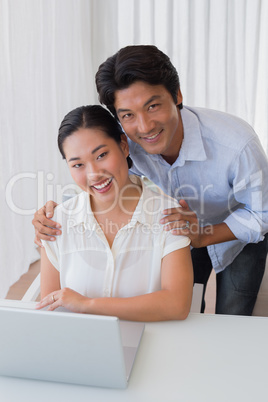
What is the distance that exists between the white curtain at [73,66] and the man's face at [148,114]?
127 cm

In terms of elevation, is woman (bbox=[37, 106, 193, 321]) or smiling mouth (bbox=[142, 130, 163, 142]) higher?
smiling mouth (bbox=[142, 130, 163, 142])

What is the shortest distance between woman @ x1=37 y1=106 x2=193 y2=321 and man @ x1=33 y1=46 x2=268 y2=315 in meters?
0.06

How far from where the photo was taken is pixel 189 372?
3.04 ft

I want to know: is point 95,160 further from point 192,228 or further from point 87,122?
point 192,228

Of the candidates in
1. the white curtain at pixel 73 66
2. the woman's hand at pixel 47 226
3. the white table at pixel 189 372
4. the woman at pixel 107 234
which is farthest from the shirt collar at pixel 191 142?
the white curtain at pixel 73 66

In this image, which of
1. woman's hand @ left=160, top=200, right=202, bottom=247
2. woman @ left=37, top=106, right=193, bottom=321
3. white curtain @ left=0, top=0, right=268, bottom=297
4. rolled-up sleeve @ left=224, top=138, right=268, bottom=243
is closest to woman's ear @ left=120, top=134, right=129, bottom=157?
woman @ left=37, top=106, right=193, bottom=321

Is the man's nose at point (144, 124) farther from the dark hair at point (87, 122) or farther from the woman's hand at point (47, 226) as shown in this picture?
the woman's hand at point (47, 226)

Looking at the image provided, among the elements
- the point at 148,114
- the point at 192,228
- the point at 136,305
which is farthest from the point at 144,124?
the point at 136,305

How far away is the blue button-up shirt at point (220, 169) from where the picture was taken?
1472 mm

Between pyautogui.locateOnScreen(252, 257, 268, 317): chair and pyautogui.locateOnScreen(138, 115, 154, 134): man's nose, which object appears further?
pyautogui.locateOnScreen(252, 257, 268, 317): chair

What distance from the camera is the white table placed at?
872mm

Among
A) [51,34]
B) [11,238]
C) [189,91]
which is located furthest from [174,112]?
[189,91]

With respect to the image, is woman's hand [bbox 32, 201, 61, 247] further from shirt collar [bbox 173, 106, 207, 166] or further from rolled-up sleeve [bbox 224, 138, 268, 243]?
rolled-up sleeve [bbox 224, 138, 268, 243]

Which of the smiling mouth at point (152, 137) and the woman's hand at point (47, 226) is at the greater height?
the smiling mouth at point (152, 137)
